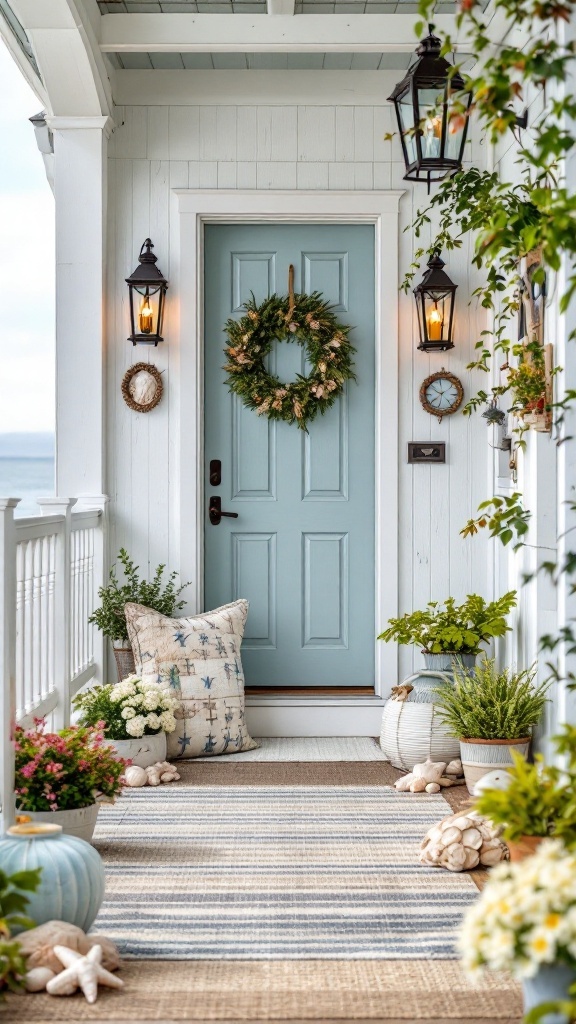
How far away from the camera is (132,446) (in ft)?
15.3

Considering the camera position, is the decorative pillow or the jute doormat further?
the decorative pillow

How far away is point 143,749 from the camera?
12.9 feet

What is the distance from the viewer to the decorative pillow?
4152mm

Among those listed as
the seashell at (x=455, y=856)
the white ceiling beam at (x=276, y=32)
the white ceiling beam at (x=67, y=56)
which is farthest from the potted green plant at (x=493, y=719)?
the white ceiling beam at (x=67, y=56)

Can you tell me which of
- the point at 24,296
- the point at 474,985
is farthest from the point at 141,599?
the point at 474,985

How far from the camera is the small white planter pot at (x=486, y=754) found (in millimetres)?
3523

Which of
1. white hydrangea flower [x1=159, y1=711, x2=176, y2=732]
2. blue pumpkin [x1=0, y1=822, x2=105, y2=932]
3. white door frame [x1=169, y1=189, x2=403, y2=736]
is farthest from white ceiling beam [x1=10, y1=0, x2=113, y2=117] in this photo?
blue pumpkin [x1=0, y1=822, x2=105, y2=932]

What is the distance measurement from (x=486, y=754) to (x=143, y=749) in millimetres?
1262

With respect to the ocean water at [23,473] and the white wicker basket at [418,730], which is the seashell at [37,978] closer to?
the white wicker basket at [418,730]

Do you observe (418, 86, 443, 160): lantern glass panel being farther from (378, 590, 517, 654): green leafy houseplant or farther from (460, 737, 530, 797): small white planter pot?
(460, 737, 530, 797): small white planter pot

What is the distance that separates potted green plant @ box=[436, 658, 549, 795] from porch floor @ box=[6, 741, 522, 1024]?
1.24 metres

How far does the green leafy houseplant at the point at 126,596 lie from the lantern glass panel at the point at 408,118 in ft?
6.41

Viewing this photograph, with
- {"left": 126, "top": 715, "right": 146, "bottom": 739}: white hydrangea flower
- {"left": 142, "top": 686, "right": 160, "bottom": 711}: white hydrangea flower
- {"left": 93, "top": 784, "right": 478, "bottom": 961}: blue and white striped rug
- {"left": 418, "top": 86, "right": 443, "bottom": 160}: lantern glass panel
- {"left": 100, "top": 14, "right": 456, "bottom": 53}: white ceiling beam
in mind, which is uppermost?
{"left": 100, "top": 14, "right": 456, "bottom": 53}: white ceiling beam

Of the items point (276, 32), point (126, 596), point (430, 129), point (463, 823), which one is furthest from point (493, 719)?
point (276, 32)
